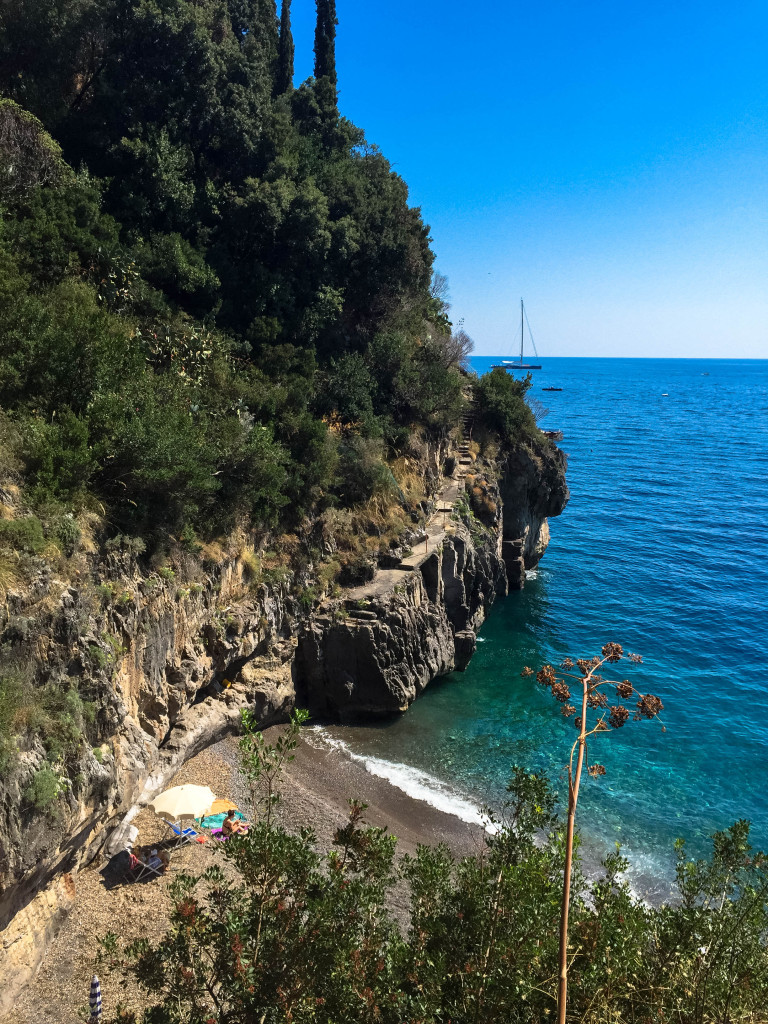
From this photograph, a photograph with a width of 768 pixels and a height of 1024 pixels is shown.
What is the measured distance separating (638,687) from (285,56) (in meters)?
38.4

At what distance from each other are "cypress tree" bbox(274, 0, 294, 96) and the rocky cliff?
77.4 ft

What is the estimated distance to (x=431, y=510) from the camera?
3291 cm

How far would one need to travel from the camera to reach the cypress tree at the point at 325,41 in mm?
35375

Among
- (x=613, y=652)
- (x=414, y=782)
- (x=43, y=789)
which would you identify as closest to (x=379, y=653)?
(x=414, y=782)

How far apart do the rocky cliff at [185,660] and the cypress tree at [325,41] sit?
23998 mm

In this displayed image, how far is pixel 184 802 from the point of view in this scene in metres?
17.1

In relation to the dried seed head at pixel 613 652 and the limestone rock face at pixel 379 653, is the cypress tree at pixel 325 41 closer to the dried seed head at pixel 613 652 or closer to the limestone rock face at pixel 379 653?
the limestone rock face at pixel 379 653

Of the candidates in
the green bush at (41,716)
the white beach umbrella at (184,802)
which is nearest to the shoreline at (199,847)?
the white beach umbrella at (184,802)

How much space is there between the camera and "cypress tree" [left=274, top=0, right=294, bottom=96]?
112ft

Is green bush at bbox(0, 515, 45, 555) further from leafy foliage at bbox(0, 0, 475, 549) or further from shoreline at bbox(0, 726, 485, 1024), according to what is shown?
shoreline at bbox(0, 726, 485, 1024)

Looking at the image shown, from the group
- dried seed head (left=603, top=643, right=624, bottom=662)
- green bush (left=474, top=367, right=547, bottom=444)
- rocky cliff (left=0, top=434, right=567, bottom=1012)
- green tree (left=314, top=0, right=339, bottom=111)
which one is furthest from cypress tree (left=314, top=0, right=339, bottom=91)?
dried seed head (left=603, top=643, right=624, bottom=662)

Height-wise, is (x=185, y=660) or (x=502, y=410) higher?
(x=502, y=410)

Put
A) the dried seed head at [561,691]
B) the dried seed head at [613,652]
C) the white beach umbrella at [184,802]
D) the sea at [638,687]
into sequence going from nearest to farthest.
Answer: the dried seed head at [561,691] → the dried seed head at [613,652] → the white beach umbrella at [184,802] → the sea at [638,687]

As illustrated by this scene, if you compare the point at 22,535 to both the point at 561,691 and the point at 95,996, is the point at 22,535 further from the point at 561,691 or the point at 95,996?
the point at 561,691
